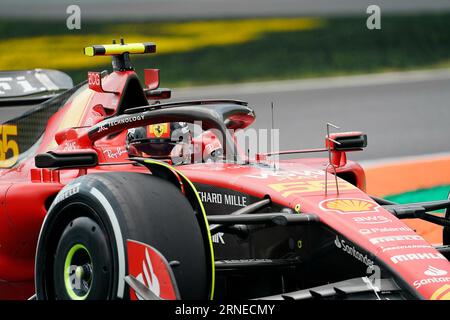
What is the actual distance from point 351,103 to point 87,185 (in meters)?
9.13

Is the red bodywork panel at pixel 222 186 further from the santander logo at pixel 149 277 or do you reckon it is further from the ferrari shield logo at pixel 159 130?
the ferrari shield logo at pixel 159 130

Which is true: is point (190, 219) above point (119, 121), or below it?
below

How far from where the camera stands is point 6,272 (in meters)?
7.70

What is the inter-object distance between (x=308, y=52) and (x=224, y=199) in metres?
10.1

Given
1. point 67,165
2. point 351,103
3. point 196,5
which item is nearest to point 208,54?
point 196,5

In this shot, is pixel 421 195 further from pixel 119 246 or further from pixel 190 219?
pixel 119 246

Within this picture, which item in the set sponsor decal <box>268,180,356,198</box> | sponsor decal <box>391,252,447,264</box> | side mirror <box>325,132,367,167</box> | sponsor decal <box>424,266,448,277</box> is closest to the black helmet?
side mirror <box>325,132,367,167</box>

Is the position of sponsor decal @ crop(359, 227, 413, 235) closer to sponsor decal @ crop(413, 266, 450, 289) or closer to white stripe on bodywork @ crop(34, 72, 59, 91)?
sponsor decal @ crop(413, 266, 450, 289)

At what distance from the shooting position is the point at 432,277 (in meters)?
5.88

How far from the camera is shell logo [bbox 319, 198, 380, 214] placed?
6.43 meters

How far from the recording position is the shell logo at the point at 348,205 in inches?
253

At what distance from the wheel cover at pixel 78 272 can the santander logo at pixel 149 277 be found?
480 mm

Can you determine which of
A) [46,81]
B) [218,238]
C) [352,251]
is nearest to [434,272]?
[352,251]
